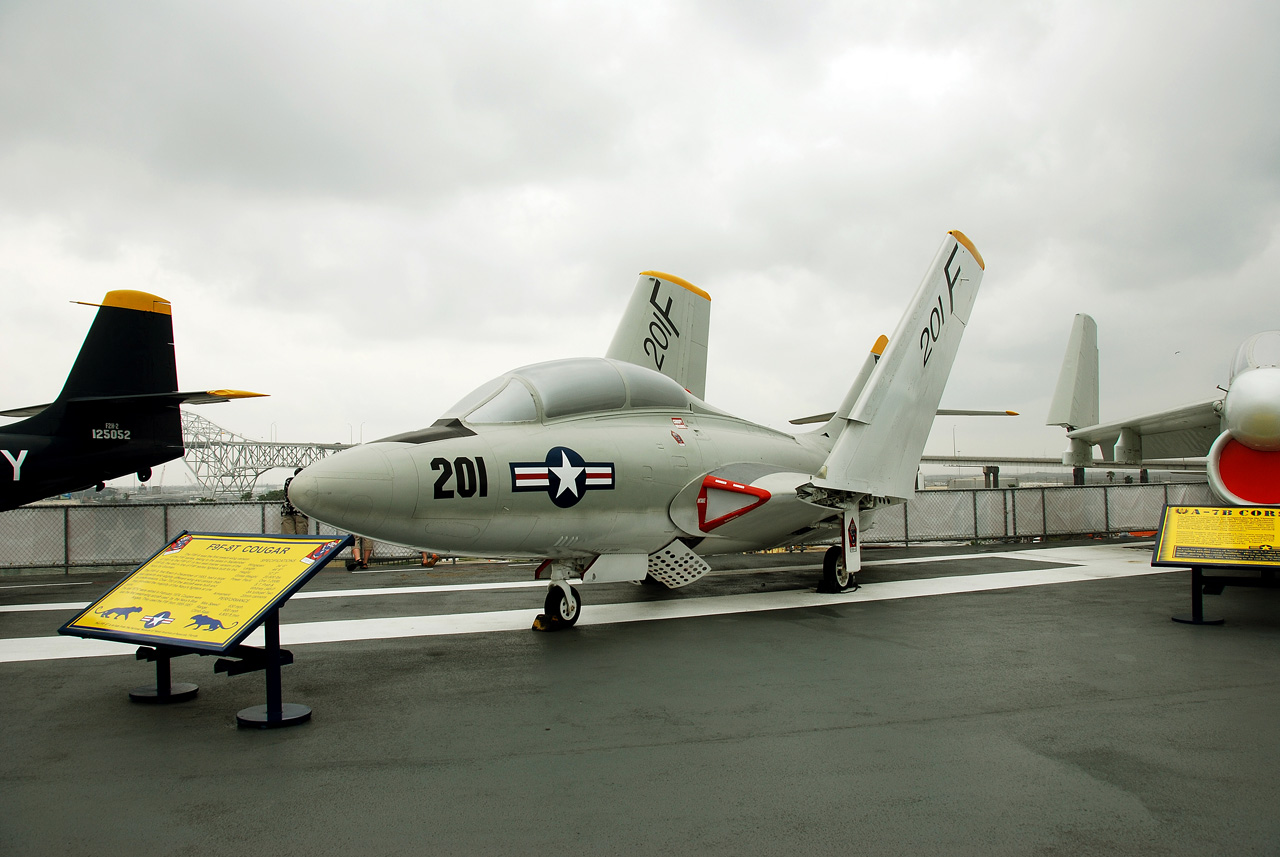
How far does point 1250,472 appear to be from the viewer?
10656 millimetres

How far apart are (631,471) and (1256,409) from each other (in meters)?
9.11

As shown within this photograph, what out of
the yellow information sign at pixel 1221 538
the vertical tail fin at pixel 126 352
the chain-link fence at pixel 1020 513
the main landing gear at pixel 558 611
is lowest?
the chain-link fence at pixel 1020 513

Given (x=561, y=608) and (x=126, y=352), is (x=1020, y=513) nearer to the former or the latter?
(x=561, y=608)

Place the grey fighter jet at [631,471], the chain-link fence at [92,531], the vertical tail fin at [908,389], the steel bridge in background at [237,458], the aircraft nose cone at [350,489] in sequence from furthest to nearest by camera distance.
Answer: the steel bridge in background at [237,458]
the chain-link fence at [92,531]
the vertical tail fin at [908,389]
the grey fighter jet at [631,471]
the aircraft nose cone at [350,489]

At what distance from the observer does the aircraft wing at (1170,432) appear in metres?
15.3

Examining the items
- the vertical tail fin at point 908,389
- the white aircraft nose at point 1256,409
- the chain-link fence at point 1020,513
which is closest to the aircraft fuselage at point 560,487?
the vertical tail fin at point 908,389

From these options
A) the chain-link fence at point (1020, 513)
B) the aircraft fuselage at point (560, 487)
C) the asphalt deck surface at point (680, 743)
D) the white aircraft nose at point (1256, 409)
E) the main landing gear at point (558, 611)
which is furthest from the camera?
the chain-link fence at point (1020, 513)

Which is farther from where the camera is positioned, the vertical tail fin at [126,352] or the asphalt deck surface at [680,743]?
the vertical tail fin at [126,352]

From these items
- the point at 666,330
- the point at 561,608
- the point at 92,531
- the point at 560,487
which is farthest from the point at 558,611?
the point at 92,531

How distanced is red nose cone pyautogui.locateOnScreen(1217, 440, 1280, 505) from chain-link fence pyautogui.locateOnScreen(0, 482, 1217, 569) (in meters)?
5.27

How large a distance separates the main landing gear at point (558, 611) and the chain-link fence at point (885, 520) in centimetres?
528

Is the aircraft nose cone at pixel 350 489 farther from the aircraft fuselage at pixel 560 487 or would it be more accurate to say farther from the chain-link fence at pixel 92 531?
the chain-link fence at pixel 92 531

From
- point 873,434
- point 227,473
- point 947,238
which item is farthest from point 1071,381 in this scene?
point 227,473

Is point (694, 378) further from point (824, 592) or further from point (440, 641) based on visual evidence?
point (440, 641)
